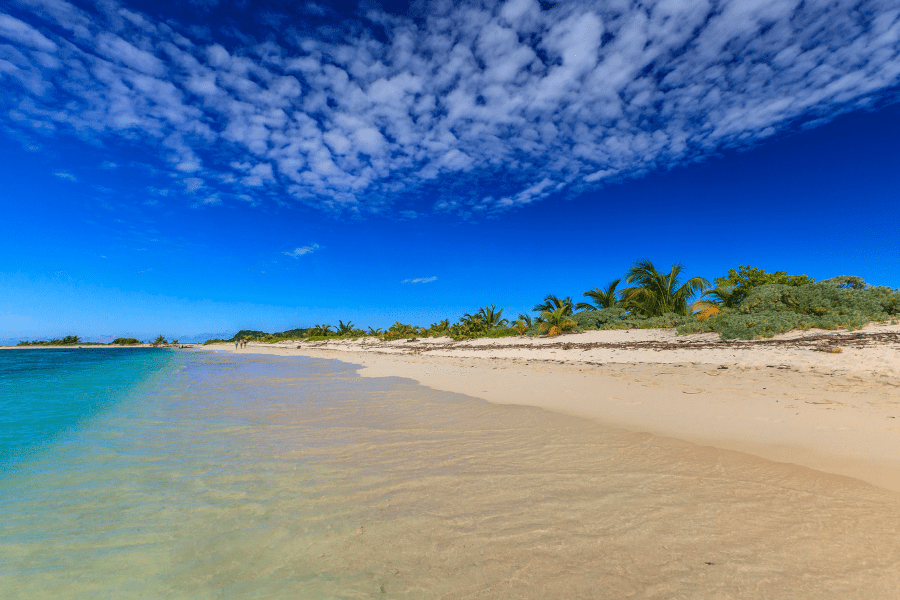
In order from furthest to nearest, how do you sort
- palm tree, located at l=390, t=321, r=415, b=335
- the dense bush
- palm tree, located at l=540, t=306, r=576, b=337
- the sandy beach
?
1. palm tree, located at l=390, t=321, r=415, b=335
2. palm tree, located at l=540, t=306, r=576, b=337
3. the dense bush
4. the sandy beach

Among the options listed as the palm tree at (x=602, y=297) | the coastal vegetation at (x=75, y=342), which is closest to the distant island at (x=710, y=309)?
the palm tree at (x=602, y=297)

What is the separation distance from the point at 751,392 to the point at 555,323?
16.9 metres

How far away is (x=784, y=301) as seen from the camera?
14.8 metres

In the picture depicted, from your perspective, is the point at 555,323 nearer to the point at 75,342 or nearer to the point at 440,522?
the point at 440,522

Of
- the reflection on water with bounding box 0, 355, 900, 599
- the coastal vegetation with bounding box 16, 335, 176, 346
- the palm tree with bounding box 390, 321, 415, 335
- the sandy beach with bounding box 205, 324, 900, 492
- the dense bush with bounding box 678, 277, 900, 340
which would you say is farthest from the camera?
the coastal vegetation with bounding box 16, 335, 176, 346

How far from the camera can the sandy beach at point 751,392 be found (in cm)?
378

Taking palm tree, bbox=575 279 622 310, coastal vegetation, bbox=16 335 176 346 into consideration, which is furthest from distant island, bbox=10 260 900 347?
coastal vegetation, bbox=16 335 176 346

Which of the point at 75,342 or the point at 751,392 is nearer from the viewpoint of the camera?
the point at 751,392

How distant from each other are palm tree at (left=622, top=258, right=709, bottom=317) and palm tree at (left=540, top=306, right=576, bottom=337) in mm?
6765

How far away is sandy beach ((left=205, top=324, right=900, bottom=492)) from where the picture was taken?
12.4 ft

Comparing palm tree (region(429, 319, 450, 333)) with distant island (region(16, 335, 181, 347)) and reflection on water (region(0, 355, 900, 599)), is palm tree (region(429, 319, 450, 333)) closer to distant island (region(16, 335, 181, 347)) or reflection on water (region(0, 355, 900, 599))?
reflection on water (region(0, 355, 900, 599))

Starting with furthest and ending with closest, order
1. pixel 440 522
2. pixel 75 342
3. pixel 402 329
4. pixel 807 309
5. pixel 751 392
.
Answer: pixel 75 342, pixel 402 329, pixel 807 309, pixel 751 392, pixel 440 522

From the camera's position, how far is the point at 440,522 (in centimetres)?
261

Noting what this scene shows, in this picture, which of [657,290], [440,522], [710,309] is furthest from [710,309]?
[440,522]
